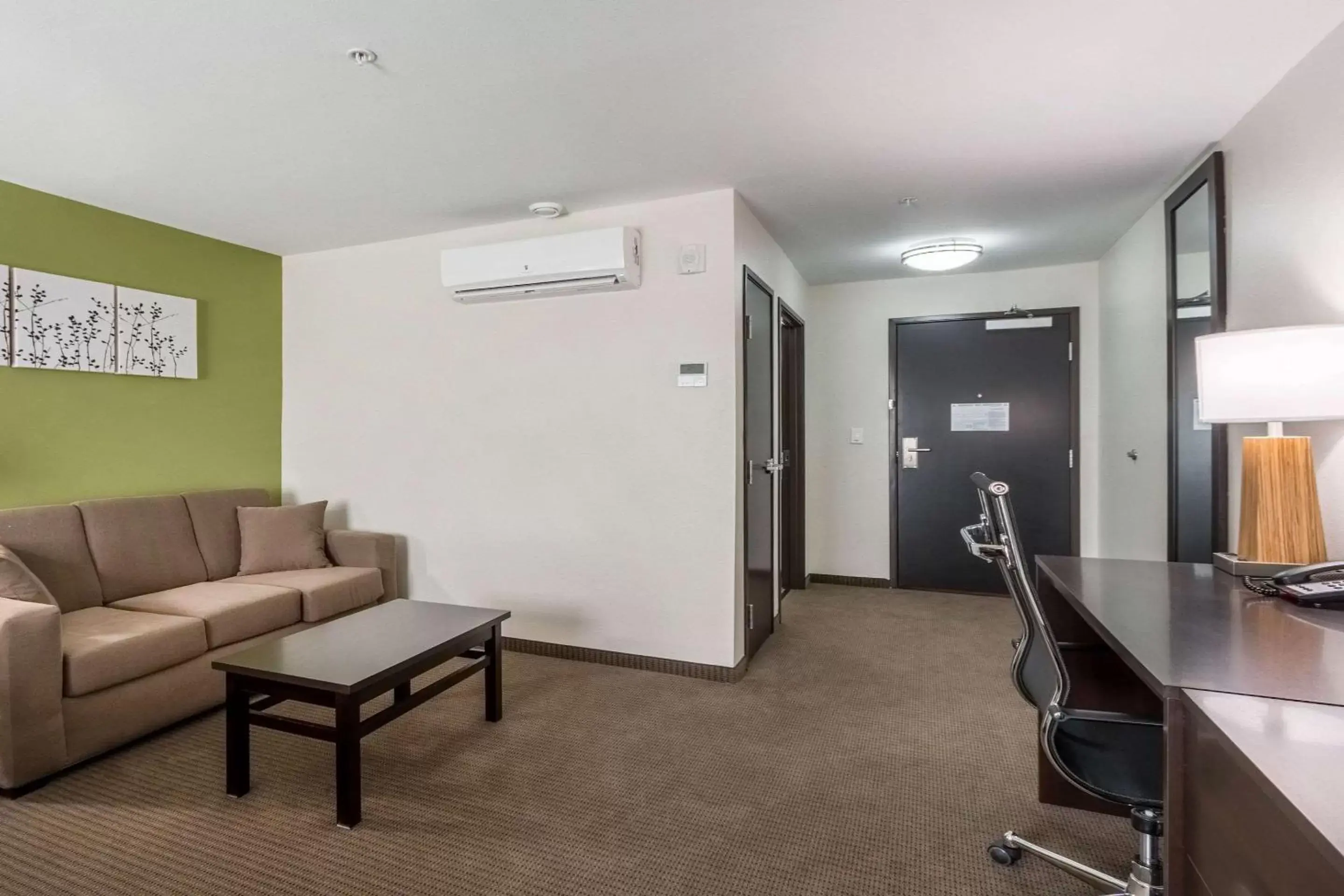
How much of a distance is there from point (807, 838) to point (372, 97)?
2650 mm

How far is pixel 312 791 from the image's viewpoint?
7.09ft

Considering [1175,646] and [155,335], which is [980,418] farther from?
[155,335]

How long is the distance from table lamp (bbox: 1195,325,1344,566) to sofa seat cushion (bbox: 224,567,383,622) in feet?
11.5

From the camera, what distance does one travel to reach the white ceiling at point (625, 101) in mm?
1790

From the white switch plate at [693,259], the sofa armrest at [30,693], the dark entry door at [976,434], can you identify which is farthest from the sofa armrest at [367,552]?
the dark entry door at [976,434]

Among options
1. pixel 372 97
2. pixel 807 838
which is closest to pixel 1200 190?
pixel 807 838

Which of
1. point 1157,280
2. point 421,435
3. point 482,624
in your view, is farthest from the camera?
point 421,435

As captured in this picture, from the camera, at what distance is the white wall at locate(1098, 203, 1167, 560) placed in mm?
3191

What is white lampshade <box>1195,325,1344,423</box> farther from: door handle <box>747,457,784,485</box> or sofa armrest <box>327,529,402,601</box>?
sofa armrest <box>327,529,402,601</box>

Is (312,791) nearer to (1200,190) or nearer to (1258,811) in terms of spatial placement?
(1258,811)

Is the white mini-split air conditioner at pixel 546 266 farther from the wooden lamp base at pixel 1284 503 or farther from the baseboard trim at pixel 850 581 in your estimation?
the baseboard trim at pixel 850 581

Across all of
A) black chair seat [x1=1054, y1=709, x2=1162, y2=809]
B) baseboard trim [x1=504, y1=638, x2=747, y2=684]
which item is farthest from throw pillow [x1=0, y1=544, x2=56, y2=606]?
black chair seat [x1=1054, y1=709, x2=1162, y2=809]

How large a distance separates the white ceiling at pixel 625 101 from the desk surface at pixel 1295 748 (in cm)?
170

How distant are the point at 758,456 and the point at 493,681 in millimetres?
1704
